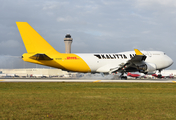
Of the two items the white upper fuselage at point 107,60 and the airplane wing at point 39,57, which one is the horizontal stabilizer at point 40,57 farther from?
the white upper fuselage at point 107,60

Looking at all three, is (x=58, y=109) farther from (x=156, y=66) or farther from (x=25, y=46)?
(x=156, y=66)

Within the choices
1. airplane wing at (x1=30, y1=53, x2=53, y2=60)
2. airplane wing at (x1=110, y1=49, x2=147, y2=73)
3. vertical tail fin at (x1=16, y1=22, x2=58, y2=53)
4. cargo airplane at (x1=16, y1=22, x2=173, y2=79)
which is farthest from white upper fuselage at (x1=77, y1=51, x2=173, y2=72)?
vertical tail fin at (x1=16, y1=22, x2=58, y2=53)

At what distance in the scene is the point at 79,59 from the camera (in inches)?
1633

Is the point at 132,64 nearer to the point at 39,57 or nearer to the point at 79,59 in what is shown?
the point at 79,59

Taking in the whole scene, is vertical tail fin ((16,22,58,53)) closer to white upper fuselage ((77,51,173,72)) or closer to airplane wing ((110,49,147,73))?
white upper fuselage ((77,51,173,72))

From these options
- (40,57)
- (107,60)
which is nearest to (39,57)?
(40,57)

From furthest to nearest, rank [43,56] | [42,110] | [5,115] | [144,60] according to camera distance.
Answer: [144,60]
[43,56]
[42,110]
[5,115]

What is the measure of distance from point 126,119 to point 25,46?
34.1 m

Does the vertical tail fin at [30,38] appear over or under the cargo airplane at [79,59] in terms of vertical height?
over

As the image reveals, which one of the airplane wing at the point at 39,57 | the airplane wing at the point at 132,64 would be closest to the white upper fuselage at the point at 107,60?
the airplane wing at the point at 132,64

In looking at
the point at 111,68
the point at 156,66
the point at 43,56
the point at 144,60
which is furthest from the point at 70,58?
the point at 156,66

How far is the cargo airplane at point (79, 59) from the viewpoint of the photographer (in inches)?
1564

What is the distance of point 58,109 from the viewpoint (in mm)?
11258

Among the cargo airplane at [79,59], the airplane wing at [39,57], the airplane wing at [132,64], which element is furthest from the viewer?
the cargo airplane at [79,59]
